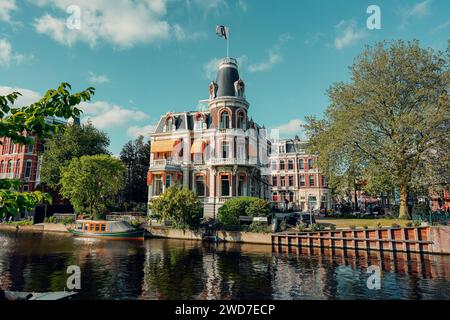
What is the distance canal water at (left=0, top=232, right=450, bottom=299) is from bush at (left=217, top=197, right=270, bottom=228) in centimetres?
641

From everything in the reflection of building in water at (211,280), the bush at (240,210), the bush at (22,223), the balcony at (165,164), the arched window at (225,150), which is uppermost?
the arched window at (225,150)

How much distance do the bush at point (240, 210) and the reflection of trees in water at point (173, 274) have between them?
345 inches

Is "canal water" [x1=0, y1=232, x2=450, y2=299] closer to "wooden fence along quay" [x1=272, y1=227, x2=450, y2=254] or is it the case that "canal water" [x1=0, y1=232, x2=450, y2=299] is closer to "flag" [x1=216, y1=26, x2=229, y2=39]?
"wooden fence along quay" [x1=272, y1=227, x2=450, y2=254]

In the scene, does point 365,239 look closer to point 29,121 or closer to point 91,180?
point 29,121

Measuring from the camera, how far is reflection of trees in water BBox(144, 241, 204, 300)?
14857 mm

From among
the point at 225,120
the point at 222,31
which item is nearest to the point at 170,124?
the point at 225,120

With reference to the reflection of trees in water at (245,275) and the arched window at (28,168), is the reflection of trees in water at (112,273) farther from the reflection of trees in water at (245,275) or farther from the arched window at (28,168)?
the arched window at (28,168)

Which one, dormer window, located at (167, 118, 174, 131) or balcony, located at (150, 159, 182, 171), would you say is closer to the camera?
balcony, located at (150, 159, 182, 171)

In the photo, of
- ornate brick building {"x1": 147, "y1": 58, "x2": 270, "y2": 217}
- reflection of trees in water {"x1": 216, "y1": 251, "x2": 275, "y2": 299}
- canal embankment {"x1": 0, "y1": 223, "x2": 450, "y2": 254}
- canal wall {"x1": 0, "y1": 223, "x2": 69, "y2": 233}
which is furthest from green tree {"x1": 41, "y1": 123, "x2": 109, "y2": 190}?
reflection of trees in water {"x1": 216, "y1": 251, "x2": 275, "y2": 299}

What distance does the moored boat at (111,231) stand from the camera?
3603 centimetres

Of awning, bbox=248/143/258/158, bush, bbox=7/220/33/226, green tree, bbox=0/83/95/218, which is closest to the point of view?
green tree, bbox=0/83/95/218

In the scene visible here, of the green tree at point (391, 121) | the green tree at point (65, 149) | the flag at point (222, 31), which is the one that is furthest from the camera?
the green tree at point (65, 149)

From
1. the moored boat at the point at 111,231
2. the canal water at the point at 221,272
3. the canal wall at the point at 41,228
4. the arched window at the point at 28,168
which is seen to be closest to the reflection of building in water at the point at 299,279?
the canal water at the point at 221,272
